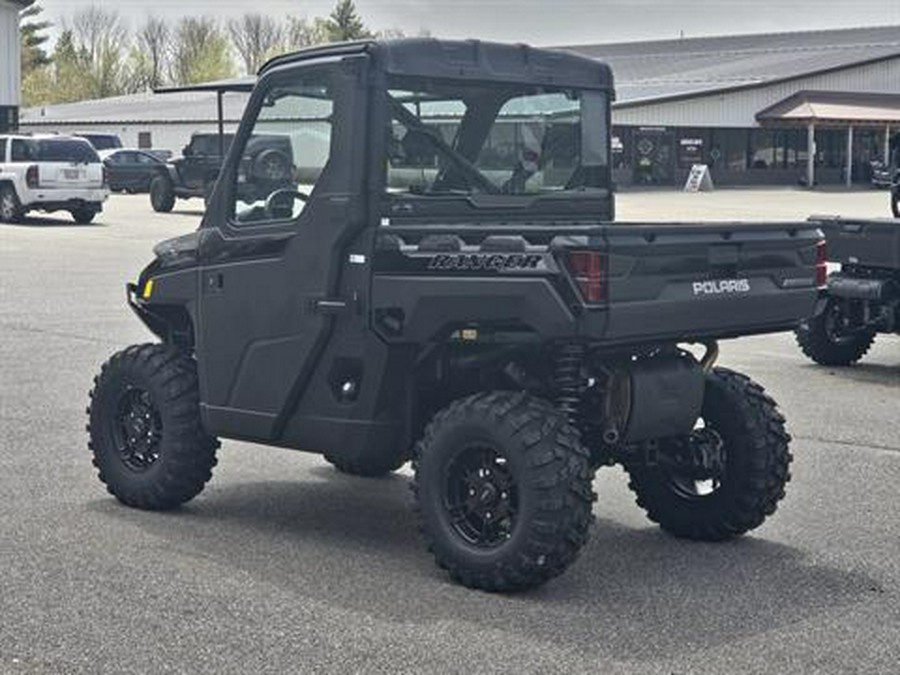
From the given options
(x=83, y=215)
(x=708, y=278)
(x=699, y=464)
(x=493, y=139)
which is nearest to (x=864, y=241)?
(x=699, y=464)

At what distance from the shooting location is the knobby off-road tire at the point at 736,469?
7.25 m

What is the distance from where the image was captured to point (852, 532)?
301 inches

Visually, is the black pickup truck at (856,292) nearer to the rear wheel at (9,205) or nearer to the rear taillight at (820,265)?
the rear taillight at (820,265)

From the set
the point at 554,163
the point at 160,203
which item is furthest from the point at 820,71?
the point at 554,163

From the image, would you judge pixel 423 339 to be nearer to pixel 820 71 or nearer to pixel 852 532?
pixel 852 532

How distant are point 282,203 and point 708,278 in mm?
1906

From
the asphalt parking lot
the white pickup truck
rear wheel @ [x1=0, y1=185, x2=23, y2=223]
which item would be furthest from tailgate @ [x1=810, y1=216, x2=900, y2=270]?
rear wheel @ [x1=0, y1=185, x2=23, y2=223]

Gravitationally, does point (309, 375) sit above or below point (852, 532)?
above

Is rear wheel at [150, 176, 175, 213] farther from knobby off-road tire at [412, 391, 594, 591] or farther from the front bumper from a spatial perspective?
knobby off-road tire at [412, 391, 594, 591]

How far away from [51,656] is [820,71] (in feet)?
221

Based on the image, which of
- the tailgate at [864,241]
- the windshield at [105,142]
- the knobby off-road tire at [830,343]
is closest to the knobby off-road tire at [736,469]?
the tailgate at [864,241]

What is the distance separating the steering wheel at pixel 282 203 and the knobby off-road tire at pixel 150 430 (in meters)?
0.97

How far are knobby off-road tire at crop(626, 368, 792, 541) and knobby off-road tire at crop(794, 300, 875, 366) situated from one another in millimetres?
6626

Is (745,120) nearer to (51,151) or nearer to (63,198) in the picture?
(51,151)
